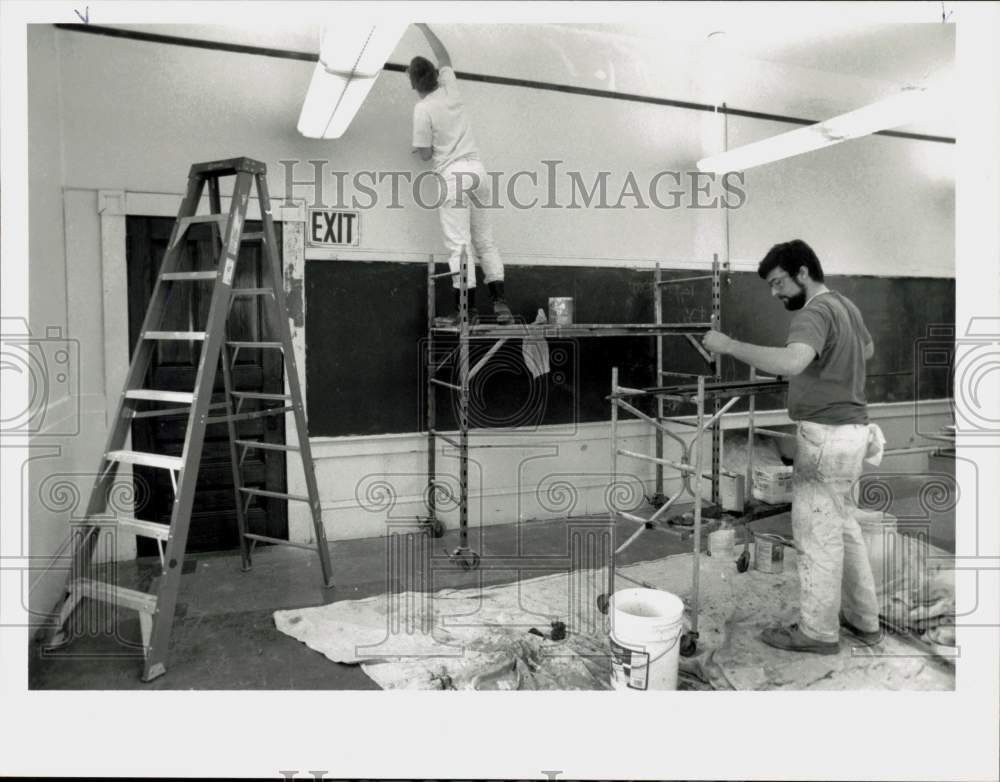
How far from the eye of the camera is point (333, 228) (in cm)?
437

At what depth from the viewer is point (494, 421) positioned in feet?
16.1

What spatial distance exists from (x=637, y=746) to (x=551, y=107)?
4001 mm

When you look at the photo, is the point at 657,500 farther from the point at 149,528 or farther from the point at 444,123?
the point at 149,528

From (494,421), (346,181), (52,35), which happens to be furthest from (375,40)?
(494,421)

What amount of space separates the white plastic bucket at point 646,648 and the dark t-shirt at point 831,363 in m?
1.04

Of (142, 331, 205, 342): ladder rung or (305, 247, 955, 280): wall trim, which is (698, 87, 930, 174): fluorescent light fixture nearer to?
(305, 247, 955, 280): wall trim

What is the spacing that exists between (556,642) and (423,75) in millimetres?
3102

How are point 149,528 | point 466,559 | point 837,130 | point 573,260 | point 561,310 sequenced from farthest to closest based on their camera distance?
point 573,260
point 561,310
point 837,130
point 466,559
point 149,528

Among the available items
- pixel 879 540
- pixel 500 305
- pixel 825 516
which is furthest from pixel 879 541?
pixel 500 305

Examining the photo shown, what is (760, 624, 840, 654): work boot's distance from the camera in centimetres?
298

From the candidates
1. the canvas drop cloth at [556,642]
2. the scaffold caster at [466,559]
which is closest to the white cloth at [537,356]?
the scaffold caster at [466,559]

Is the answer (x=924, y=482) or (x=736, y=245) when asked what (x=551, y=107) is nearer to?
(x=736, y=245)

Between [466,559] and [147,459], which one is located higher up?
[147,459]

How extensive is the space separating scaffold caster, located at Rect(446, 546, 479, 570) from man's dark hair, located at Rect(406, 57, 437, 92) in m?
2.68
